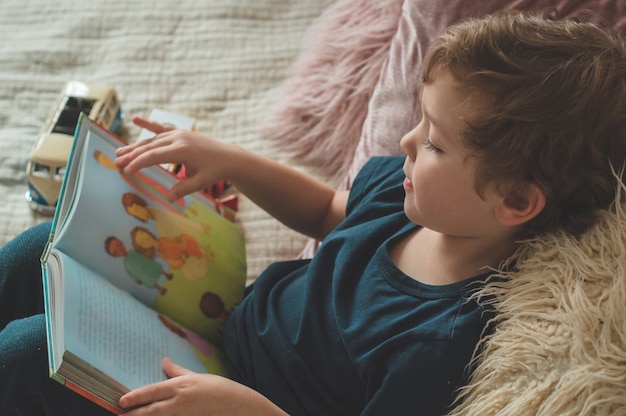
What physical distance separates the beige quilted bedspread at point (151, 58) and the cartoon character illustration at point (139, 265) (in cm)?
42

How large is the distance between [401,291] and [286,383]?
0.57 ft

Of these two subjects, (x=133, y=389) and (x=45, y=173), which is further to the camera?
(x=45, y=173)

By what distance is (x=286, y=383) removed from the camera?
75cm

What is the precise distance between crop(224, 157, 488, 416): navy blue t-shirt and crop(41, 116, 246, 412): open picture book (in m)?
0.06

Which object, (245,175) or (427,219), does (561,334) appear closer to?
(427,219)

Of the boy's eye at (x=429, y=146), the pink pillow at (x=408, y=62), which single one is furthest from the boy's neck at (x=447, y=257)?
the pink pillow at (x=408, y=62)

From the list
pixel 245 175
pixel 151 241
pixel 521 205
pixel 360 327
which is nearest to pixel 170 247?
pixel 151 241

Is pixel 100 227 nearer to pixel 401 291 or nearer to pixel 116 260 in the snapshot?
pixel 116 260

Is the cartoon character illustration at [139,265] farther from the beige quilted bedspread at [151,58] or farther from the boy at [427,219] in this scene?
the beige quilted bedspread at [151,58]

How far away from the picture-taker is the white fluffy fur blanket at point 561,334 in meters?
0.54

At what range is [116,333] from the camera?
2.30 feet

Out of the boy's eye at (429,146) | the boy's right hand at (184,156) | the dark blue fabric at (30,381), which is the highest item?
the boy's eye at (429,146)

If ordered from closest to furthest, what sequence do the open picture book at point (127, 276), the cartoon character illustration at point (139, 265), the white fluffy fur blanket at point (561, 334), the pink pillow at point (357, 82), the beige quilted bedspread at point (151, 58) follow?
the white fluffy fur blanket at point (561, 334)
the open picture book at point (127, 276)
the cartoon character illustration at point (139, 265)
the pink pillow at point (357, 82)
the beige quilted bedspread at point (151, 58)

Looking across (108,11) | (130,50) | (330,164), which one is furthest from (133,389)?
(108,11)
